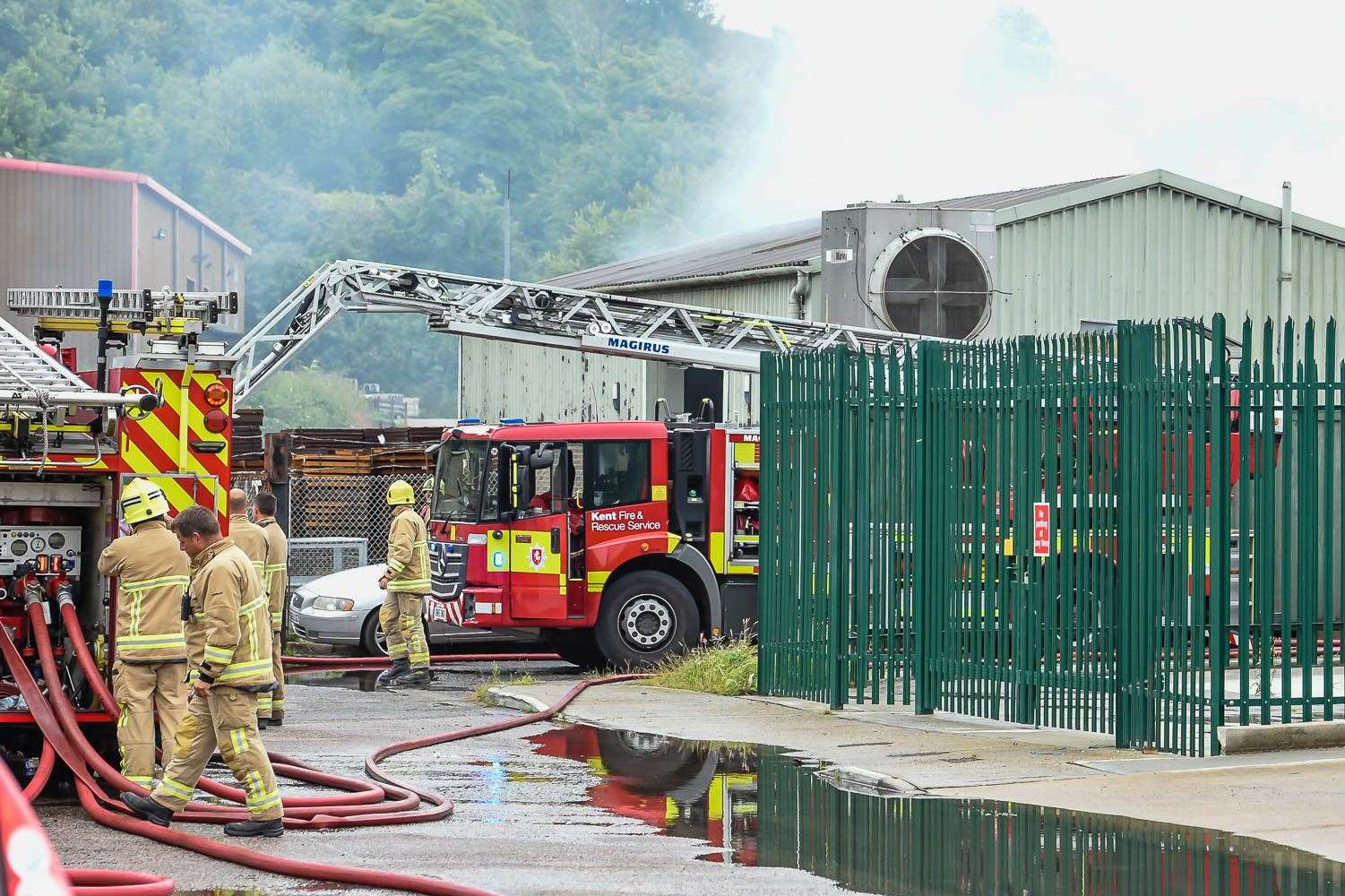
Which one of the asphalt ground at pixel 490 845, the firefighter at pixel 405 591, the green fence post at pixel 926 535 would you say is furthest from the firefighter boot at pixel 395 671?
the green fence post at pixel 926 535

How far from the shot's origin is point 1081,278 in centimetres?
2575

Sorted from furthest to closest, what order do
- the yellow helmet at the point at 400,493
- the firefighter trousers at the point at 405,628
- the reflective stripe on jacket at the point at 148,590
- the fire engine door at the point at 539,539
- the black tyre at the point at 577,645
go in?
the black tyre at the point at 577,645
the fire engine door at the point at 539,539
the firefighter trousers at the point at 405,628
the yellow helmet at the point at 400,493
the reflective stripe on jacket at the point at 148,590

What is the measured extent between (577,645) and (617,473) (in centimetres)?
181

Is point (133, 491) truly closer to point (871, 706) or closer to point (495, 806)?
point (495, 806)

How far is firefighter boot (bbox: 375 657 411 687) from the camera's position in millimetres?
15617

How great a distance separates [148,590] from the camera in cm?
923

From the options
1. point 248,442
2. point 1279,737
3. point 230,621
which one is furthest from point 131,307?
point 248,442

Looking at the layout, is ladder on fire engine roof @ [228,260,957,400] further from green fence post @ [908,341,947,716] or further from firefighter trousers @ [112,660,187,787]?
firefighter trousers @ [112,660,187,787]

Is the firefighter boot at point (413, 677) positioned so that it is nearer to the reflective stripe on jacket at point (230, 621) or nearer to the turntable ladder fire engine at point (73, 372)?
the turntable ladder fire engine at point (73, 372)

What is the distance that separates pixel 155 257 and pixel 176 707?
1497 cm

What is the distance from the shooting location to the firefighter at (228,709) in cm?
831

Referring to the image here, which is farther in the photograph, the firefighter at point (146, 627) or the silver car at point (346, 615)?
the silver car at point (346, 615)

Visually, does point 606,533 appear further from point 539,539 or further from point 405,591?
point 405,591

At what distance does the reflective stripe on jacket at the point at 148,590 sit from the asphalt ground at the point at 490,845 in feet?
2.88
